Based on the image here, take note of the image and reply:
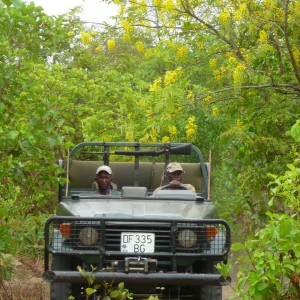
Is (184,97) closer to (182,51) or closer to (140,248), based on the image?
(182,51)

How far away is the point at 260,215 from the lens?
11.7 metres

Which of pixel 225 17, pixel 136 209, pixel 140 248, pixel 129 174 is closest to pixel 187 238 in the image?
pixel 140 248

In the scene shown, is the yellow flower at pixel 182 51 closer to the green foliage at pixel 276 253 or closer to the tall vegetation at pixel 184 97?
the tall vegetation at pixel 184 97

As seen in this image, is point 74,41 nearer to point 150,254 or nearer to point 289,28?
point 289,28

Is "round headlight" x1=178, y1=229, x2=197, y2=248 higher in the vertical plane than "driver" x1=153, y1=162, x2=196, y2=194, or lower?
lower

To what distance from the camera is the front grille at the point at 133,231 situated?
26.3ft

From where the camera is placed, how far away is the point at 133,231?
26.5ft

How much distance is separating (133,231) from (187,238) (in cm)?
45

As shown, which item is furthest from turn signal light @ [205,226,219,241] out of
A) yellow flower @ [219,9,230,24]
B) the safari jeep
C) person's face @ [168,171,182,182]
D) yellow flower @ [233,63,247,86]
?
yellow flower @ [219,9,230,24]

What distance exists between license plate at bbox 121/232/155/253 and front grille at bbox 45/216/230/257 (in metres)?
0.04

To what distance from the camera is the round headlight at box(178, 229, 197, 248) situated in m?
8.16

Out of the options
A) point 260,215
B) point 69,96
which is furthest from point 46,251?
point 69,96

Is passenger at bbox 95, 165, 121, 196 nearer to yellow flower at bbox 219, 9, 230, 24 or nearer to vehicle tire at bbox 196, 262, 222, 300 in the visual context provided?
vehicle tire at bbox 196, 262, 222, 300

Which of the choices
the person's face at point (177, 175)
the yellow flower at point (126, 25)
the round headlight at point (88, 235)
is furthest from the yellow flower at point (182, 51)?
the round headlight at point (88, 235)
